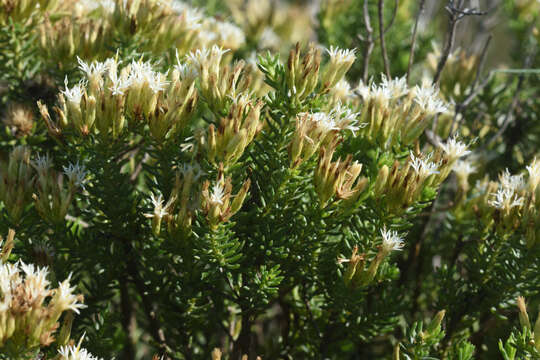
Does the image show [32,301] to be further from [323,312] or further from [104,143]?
[323,312]

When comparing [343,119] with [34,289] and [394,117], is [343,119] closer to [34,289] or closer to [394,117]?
[394,117]

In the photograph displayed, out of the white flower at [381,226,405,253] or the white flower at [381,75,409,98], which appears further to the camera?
the white flower at [381,75,409,98]

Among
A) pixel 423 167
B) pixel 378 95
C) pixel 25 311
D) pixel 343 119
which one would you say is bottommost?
pixel 25 311

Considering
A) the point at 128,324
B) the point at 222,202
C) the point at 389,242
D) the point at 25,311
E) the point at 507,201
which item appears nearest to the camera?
the point at 25,311

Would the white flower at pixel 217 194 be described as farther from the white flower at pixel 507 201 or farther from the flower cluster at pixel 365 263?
the white flower at pixel 507 201

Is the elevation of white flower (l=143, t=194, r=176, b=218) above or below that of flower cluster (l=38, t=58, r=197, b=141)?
below

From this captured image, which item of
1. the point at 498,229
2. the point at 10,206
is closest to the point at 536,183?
the point at 498,229

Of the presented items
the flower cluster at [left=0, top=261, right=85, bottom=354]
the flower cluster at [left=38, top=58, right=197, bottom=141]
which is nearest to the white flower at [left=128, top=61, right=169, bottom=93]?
the flower cluster at [left=38, top=58, right=197, bottom=141]

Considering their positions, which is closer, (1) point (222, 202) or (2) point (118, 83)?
(1) point (222, 202)

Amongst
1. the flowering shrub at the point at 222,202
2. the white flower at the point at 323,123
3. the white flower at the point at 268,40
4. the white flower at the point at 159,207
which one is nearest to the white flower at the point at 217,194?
the flowering shrub at the point at 222,202

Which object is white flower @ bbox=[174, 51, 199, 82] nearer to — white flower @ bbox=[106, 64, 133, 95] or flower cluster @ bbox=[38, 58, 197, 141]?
flower cluster @ bbox=[38, 58, 197, 141]

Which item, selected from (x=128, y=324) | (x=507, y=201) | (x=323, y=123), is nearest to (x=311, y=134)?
(x=323, y=123)
